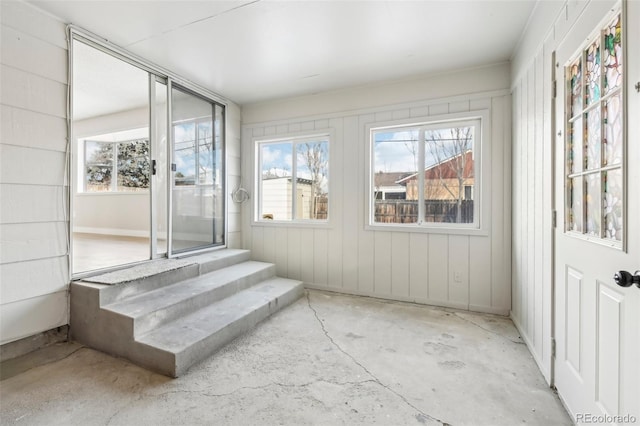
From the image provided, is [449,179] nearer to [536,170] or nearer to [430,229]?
[430,229]

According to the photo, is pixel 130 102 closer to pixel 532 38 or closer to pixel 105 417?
pixel 105 417

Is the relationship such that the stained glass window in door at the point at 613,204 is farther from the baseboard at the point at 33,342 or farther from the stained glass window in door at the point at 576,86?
the baseboard at the point at 33,342

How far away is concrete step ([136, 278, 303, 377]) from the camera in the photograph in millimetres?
1986

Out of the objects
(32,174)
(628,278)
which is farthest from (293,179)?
(628,278)

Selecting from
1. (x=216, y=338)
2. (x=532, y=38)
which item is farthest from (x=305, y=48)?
(x=216, y=338)

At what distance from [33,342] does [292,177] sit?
3.06 metres

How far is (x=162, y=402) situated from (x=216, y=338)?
23.7 inches

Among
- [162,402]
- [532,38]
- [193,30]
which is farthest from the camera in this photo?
[193,30]

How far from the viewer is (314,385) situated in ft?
6.04

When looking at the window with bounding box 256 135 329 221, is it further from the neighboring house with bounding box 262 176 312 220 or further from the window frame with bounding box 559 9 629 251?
the window frame with bounding box 559 9 629 251

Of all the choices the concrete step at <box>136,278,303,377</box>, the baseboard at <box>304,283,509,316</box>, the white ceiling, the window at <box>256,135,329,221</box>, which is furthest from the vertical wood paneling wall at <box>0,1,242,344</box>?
the baseboard at <box>304,283,509,316</box>

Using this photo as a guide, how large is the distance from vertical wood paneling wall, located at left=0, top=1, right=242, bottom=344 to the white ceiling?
303mm

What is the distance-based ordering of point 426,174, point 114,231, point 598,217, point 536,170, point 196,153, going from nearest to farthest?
point 598,217
point 536,170
point 426,174
point 196,153
point 114,231

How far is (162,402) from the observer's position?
1.67m
